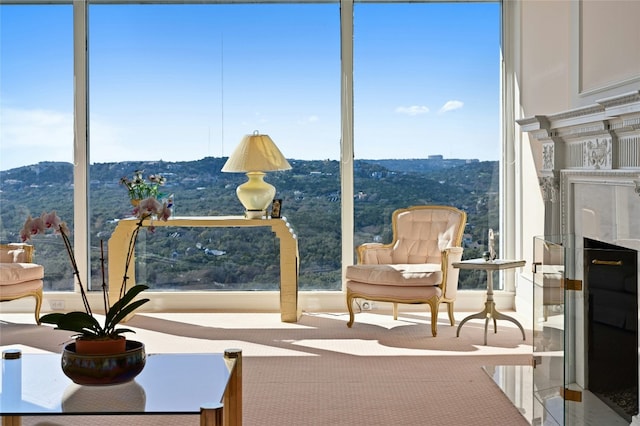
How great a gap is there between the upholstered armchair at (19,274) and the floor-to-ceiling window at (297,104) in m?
0.71

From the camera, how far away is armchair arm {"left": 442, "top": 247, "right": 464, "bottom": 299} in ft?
19.9

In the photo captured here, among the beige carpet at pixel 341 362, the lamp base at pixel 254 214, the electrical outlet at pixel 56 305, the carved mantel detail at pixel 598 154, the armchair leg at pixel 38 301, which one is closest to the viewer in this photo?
the beige carpet at pixel 341 362

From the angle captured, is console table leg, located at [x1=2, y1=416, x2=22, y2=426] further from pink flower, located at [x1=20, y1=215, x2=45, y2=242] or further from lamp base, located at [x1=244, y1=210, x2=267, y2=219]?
lamp base, located at [x1=244, y1=210, x2=267, y2=219]

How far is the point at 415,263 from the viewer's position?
6.59 meters

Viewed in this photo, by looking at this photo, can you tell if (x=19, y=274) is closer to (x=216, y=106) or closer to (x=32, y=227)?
(x=216, y=106)

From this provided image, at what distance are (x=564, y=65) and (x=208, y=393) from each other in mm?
3351

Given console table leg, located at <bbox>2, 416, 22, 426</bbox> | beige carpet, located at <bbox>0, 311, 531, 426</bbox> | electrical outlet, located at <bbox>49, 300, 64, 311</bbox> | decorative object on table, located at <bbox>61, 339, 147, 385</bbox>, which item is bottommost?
beige carpet, located at <bbox>0, 311, 531, 426</bbox>

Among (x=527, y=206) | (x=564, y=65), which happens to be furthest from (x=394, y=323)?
(x=564, y=65)

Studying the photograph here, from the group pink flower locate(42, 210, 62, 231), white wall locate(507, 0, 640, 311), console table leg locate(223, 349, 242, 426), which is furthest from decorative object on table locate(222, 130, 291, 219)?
pink flower locate(42, 210, 62, 231)

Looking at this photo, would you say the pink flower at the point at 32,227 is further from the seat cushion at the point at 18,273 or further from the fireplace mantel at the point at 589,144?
A: the seat cushion at the point at 18,273

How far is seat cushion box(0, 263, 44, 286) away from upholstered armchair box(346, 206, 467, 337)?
219cm

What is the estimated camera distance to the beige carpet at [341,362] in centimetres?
410

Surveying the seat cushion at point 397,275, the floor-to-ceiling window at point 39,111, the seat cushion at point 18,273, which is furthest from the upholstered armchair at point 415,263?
the floor-to-ceiling window at point 39,111

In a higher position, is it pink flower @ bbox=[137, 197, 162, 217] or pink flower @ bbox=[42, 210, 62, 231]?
pink flower @ bbox=[137, 197, 162, 217]
